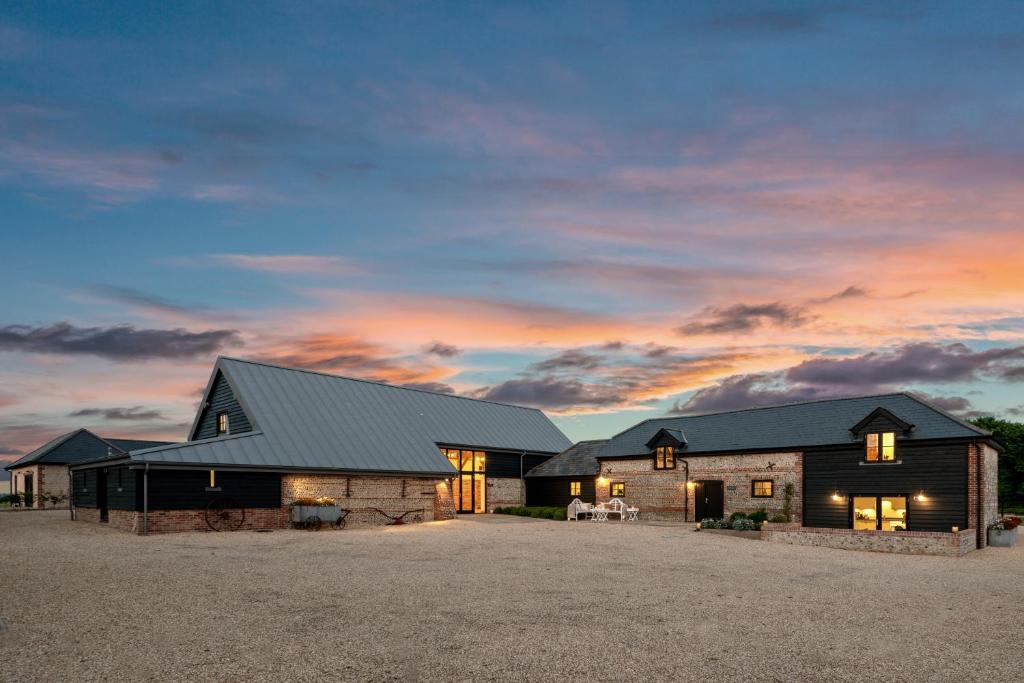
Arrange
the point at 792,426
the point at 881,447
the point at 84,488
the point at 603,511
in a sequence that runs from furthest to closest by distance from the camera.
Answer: the point at 603,511, the point at 792,426, the point at 84,488, the point at 881,447

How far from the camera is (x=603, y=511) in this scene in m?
39.4

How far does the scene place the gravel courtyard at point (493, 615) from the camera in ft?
31.7

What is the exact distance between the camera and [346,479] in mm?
33719

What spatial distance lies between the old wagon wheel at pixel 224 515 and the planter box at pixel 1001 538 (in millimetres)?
28919

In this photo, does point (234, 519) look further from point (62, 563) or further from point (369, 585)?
point (369, 585)

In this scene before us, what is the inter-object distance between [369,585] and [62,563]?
335 inches

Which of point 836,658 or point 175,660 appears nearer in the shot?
point 175,660

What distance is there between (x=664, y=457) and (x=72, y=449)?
4403cm

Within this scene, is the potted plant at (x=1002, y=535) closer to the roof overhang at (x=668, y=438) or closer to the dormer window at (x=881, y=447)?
the dormer window at (x=881, y=447)

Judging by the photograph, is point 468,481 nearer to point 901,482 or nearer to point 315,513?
point 315,513

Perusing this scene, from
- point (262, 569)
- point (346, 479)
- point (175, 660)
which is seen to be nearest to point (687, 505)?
point (346, 479)

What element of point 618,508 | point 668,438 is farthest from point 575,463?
point 668,438

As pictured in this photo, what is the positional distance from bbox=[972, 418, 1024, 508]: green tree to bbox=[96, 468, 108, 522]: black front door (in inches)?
2802

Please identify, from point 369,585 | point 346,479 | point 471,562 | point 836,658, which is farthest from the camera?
point 346,479
